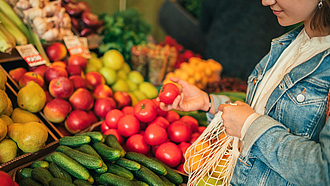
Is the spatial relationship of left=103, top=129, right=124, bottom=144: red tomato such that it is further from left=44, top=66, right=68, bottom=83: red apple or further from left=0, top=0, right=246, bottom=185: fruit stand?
left=44, top=66, right=68, bottom=83: red apple

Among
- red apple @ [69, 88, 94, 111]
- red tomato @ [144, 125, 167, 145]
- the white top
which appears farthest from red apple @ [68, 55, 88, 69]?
the white top

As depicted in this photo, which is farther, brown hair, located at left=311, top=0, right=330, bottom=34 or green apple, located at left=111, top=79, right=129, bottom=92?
green apple, located at left=111, top=79, right=129, bottom=92

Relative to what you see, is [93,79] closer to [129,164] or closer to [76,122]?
[76,122]

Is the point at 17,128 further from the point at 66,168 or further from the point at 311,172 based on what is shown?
the point at 311,172

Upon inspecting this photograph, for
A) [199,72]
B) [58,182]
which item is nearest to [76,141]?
[58,182]

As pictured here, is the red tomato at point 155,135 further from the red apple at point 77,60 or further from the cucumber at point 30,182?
the red apple at point 77,60

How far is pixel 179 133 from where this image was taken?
6.17ft

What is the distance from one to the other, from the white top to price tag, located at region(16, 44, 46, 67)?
2.02 metres

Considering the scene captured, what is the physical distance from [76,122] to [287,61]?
5.66 ft

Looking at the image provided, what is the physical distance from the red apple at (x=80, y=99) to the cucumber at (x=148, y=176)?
3.13ft

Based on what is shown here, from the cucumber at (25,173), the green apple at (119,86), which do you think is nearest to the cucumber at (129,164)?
the cucumber at (25,173)

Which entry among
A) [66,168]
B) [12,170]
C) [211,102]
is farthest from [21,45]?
[211,102]

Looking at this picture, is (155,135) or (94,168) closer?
(94,168)

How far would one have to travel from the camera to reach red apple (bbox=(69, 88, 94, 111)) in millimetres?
2156
